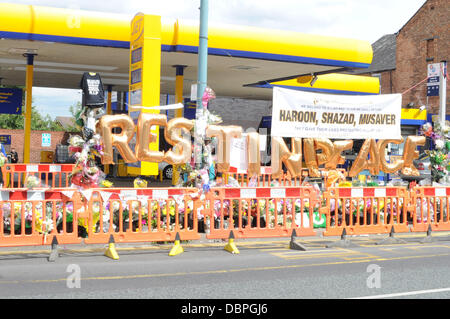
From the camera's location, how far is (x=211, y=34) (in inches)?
607

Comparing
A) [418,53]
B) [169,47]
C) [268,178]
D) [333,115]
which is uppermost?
[418,53]

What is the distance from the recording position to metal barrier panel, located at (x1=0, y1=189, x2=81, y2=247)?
332 inches

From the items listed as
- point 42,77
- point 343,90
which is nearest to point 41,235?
point 42,77

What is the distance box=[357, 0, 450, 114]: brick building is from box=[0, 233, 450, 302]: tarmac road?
103ft

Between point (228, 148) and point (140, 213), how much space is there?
295 centimetres

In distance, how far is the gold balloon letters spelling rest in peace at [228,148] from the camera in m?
10.7

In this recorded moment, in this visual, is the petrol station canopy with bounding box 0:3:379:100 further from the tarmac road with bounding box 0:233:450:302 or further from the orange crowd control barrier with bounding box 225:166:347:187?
the tarmac road with bounding box 0:233:450:302

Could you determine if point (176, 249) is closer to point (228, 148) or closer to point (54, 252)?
point (54, 252)

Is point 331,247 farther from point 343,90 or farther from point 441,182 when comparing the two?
point 343,90

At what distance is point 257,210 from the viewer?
32.9 ft

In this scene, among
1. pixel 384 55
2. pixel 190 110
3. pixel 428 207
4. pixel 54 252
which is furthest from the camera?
pixel 384 55

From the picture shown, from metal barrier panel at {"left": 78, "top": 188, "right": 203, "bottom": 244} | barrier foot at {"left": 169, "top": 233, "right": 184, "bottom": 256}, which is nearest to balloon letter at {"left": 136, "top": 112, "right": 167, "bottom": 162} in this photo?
metal barrier panel at {"left": 78, "top": 188, "right": 203, "bottom": 244}

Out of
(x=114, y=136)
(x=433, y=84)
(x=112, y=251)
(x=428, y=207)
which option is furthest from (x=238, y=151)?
(x=433, y=84)

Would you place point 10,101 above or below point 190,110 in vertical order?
above
